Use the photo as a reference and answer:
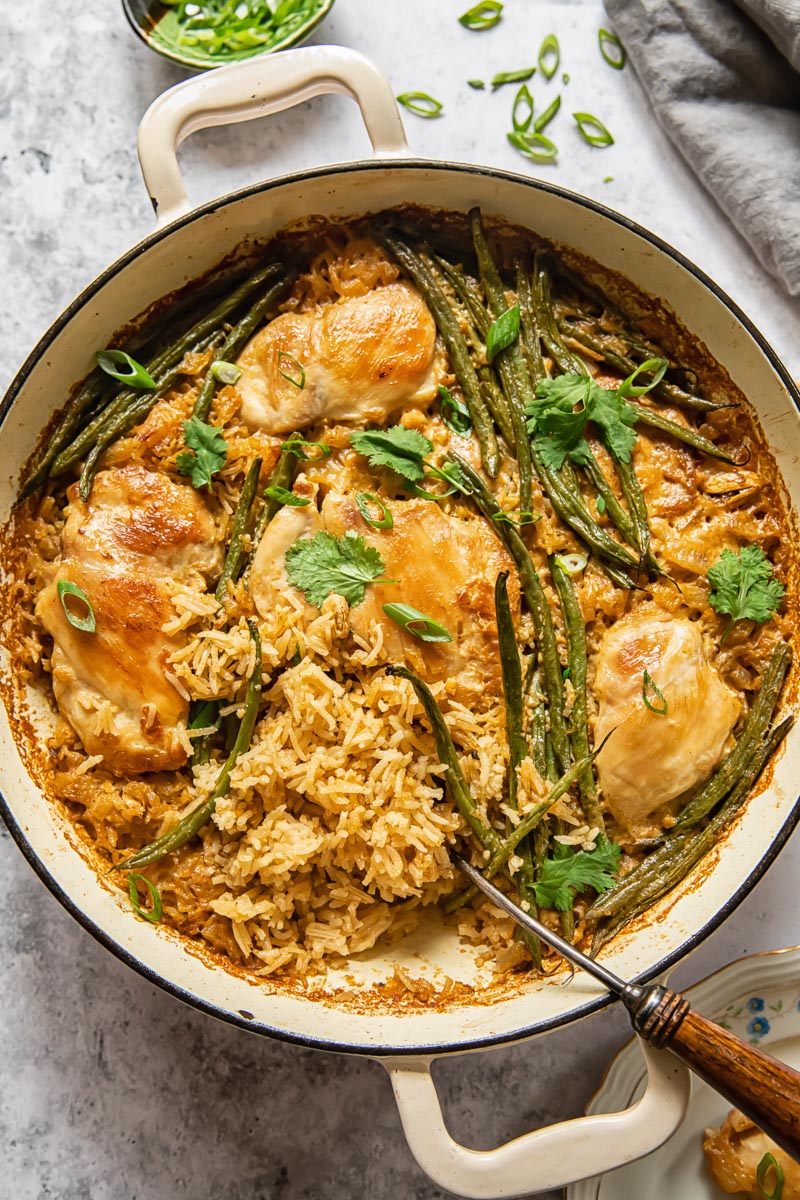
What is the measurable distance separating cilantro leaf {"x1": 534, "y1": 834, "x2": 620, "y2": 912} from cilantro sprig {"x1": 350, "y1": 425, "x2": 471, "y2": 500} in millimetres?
1195

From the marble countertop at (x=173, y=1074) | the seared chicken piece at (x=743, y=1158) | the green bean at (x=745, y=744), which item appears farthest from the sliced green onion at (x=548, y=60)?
the seared chicken piece at (x=743, y=1158)

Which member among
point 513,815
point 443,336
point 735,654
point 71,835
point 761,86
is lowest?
point 71,835

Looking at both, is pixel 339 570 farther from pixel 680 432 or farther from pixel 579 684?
pixel 680 432

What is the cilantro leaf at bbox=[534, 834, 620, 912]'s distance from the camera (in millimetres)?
3123

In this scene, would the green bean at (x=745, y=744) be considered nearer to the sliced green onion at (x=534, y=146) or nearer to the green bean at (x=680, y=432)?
the green bean at (x=680, y=432)

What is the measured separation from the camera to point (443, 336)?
338 centimetres

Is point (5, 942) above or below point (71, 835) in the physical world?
below

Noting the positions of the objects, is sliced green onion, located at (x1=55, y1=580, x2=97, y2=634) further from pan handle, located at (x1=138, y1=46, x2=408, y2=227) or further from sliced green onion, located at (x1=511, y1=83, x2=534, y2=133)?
sliced green onion, located at (x1=511, y1=83, x2=534, y2=133)

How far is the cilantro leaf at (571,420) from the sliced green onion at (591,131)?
1.17 m

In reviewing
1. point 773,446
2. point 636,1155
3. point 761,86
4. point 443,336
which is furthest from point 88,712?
point 761,86

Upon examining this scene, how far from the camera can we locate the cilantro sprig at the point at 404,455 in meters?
3.22

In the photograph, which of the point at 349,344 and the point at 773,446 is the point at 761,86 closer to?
the point at 773,446

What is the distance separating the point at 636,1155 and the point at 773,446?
7.14ft

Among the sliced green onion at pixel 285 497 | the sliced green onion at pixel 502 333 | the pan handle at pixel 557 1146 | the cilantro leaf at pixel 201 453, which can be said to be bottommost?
the pan handle at pixel 557 1146
